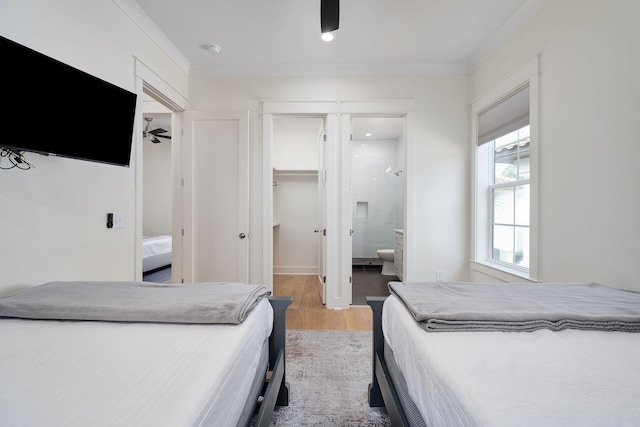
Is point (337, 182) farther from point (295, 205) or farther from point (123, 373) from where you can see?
point (123, 373)

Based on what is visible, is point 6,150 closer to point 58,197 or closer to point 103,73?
point 58,197

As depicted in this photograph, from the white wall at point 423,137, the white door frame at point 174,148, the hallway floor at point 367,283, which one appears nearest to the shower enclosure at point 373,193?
the hallway floor at point 367,283

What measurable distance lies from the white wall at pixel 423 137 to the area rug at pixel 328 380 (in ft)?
3.37

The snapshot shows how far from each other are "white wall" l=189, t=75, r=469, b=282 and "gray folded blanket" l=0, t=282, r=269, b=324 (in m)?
1.72

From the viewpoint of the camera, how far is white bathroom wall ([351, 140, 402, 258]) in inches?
188

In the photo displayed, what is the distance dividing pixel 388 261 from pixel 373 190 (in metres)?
1.37

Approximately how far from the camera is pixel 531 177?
6.14 feet

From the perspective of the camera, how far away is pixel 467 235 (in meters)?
2.73

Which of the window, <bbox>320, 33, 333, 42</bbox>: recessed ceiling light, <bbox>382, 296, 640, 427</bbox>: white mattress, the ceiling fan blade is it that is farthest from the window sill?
<bbox>320, 33, 333, 42</bbox>: recessed ceiling light

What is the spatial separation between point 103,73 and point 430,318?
238cm

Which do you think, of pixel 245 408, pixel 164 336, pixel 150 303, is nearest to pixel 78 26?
pixel 150 303

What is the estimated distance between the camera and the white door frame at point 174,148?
197 cm

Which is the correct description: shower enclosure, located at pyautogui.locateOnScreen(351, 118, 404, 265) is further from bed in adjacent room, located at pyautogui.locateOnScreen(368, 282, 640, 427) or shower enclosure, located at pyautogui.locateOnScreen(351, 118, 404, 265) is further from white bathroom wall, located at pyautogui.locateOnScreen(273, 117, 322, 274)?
bed in adjacent room, located at pyautogui.locateOnScreen(368, 282, 640, 427)

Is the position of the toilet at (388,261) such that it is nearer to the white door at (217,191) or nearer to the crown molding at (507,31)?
the white door at (217,191)
